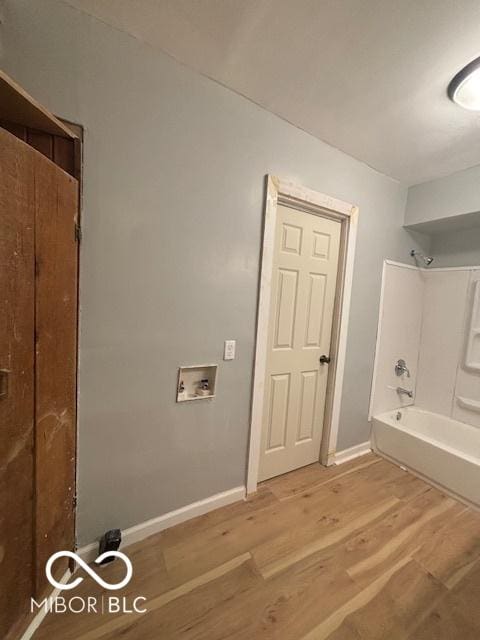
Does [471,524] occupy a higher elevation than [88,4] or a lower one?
lower

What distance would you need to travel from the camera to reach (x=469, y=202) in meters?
2.00

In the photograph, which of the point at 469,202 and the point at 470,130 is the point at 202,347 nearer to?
the point at 470,130

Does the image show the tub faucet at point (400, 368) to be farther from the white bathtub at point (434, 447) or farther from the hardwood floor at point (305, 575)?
the hardwood floor at point (305, 575)

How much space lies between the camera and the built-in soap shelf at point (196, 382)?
1.44 metres

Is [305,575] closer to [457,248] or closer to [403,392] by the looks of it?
[403,392]

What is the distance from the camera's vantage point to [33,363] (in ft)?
2.84

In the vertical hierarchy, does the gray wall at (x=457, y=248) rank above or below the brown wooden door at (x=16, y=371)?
above

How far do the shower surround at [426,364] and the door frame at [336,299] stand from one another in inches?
20.8

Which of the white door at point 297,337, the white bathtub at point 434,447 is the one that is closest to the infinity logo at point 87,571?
the white door at point 297,337

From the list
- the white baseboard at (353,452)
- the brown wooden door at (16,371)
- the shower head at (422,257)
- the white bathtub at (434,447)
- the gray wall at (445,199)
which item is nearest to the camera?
the brown wooden door at (16,371)

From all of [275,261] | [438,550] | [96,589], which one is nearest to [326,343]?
[275,261]

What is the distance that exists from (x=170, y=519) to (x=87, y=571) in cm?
42

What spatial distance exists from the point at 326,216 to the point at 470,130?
97 cm

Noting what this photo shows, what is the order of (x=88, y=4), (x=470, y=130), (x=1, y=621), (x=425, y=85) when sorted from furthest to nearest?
(x=470, y=130), (x=425, y=85), (x=88, y=4), (x=1, y=621)
